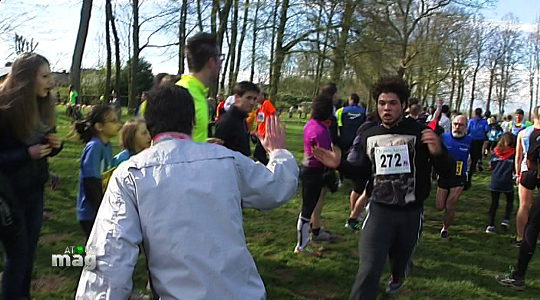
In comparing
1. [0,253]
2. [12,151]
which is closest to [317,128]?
[12,151]

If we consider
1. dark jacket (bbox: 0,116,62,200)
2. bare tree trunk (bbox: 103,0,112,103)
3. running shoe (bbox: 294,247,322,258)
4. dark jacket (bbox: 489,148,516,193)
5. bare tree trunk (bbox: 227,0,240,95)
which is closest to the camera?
dark jacket (bbox: 0,116,62,200)

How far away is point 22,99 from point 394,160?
8.76 ft

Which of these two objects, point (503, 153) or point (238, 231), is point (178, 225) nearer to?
point (238, 231)

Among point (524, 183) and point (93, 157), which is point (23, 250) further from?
point (524, 183)

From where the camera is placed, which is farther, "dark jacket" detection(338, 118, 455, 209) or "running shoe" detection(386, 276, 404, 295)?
"running shoe" detection(386, 276, 404, 295)

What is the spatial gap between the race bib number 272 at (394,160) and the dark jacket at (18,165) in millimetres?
2417

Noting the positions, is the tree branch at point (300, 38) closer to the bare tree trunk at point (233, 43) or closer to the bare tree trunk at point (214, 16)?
the bare tree trunk at point (233, 43)

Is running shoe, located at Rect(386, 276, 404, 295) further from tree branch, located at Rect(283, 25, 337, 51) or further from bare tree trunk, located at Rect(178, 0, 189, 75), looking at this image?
tree branch, located at Rect(283, 25, 337, 51)

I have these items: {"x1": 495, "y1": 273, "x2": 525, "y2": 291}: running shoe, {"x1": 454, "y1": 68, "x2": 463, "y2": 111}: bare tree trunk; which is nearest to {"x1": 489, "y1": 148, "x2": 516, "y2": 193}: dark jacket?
{"x1": 495, "y1": 273, "x2": 525, "y2": 291}: running shoe

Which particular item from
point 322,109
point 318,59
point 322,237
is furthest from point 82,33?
point 322,109

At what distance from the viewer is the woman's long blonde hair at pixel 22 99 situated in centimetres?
322

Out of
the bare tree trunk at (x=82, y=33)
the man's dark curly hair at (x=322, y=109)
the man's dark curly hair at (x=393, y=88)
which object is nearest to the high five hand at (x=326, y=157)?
the man's dark curly hair at (x=393, y=88)

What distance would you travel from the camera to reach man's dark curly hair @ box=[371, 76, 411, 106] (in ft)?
12.6

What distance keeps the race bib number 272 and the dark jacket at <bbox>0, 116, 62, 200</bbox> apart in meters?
2.42
